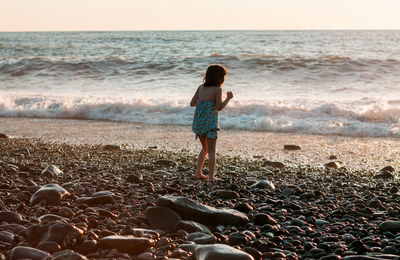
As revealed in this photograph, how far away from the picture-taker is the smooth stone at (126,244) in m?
4.00

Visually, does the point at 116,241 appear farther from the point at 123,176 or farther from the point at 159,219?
the point at 123,176

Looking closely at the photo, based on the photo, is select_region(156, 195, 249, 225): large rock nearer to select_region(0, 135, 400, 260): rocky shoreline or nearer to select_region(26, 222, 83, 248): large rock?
select_region(0, 135, 400, 260): rocky shoreline

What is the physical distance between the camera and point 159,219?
4.82 metres

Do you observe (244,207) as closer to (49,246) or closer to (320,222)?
Result: (320,222)

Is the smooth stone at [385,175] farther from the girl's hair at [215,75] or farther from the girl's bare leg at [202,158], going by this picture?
the girl's hair at [215,75]

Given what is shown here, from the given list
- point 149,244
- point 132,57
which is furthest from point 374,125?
point 132,57

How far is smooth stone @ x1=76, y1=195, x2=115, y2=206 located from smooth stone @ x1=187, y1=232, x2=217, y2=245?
1.27 meters

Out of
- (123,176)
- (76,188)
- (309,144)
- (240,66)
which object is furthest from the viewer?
(240,66)

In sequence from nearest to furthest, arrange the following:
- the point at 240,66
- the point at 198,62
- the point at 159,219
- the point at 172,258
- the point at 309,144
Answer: the point at 172,258
the point at 159,219
the point at 309,144
the point at 240,66
the point at 198,62

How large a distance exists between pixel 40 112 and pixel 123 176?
926cm

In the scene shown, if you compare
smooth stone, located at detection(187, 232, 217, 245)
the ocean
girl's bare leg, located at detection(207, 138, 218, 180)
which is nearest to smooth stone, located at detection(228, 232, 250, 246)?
smooth stone, located at detection(187, 232, 217, 245)

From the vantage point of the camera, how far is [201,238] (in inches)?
174

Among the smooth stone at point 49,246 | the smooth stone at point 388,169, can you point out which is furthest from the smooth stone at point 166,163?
the smooth stone at point 49,246

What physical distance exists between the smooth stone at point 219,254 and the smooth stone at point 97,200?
1.79m
